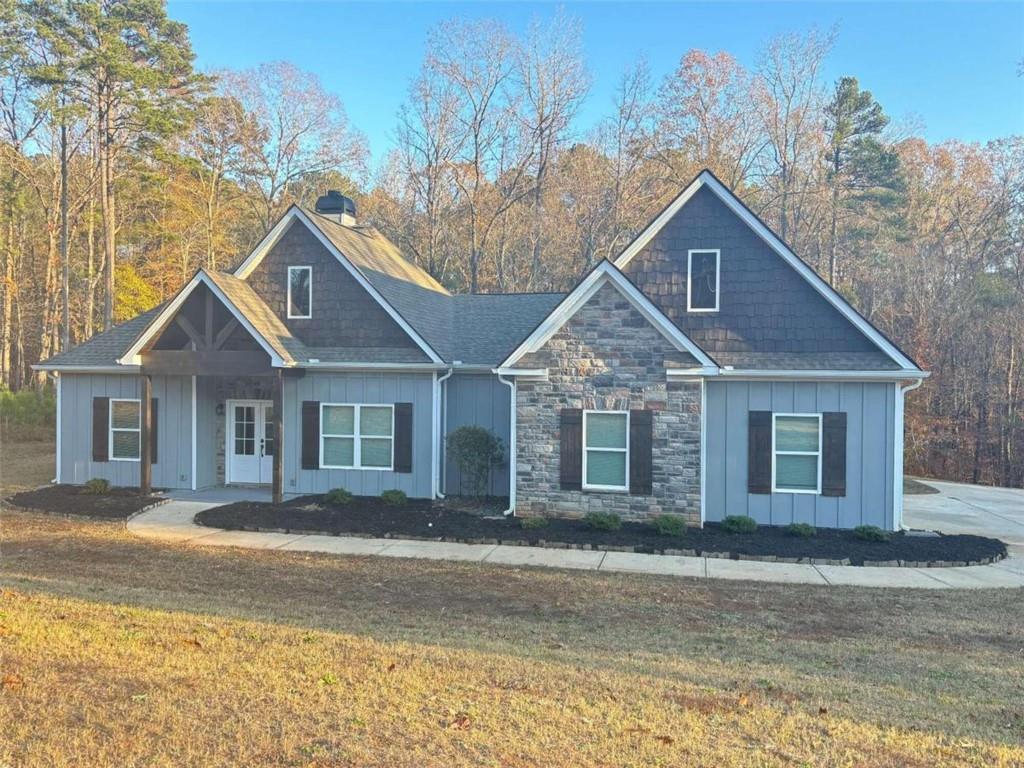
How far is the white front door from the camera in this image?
640 inches

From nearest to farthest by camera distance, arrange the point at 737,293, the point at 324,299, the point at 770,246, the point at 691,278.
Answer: the point at 770,246
the point at 737,293
the point at 691,278
the point at 324,299

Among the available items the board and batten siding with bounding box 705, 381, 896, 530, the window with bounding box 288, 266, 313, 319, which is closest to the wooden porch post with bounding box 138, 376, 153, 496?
the window with bounding box 288, 266, 313, 319

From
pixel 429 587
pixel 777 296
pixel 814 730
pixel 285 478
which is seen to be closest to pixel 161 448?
pixel 285 478

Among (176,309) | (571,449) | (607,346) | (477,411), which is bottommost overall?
(571,449)

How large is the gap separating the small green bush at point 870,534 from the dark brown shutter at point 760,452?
1.54 meters

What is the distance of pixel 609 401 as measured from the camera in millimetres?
12648

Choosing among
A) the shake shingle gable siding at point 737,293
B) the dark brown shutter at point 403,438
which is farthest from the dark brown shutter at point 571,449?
the dark brown shutter at point 403,438

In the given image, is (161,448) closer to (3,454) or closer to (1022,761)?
(3,454)

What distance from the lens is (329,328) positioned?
15719mm

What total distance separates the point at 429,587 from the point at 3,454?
2040 centimetres

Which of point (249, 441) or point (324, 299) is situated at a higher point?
point (324, 299)

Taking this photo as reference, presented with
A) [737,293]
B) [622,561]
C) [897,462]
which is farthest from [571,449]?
[897,462]

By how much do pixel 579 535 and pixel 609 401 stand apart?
2399 millimetres

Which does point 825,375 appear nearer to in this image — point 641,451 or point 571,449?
point 641,451
